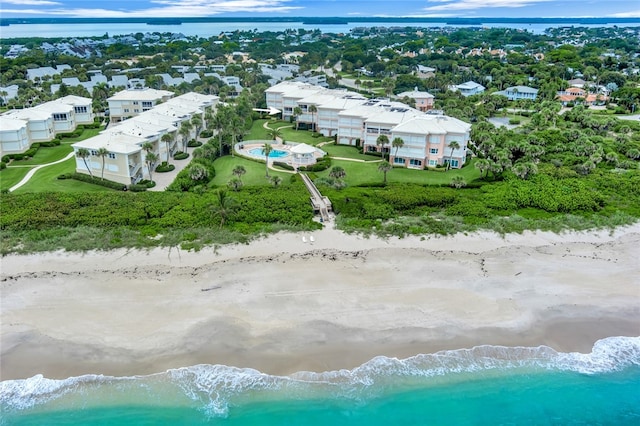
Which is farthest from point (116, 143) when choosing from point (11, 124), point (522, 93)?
point (522, 93)

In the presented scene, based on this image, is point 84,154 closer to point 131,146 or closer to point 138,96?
point 131,146

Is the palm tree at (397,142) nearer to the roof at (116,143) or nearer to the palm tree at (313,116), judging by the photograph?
the palm tree at (313,116)

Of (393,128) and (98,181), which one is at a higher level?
(393,128)

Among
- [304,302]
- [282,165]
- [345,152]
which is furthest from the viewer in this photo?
[345,152]

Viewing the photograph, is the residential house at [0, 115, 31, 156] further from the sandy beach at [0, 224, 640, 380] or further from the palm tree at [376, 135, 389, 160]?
the palm tree at [376, 135, 389, 160]

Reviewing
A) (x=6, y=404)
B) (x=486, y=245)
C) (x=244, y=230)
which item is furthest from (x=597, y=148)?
(x=6, y=404)

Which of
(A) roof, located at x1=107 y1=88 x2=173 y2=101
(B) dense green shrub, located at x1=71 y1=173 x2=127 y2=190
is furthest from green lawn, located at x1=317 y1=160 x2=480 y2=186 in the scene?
(A) roof, located at x1=107 y1=88 x2=173 y2=101
